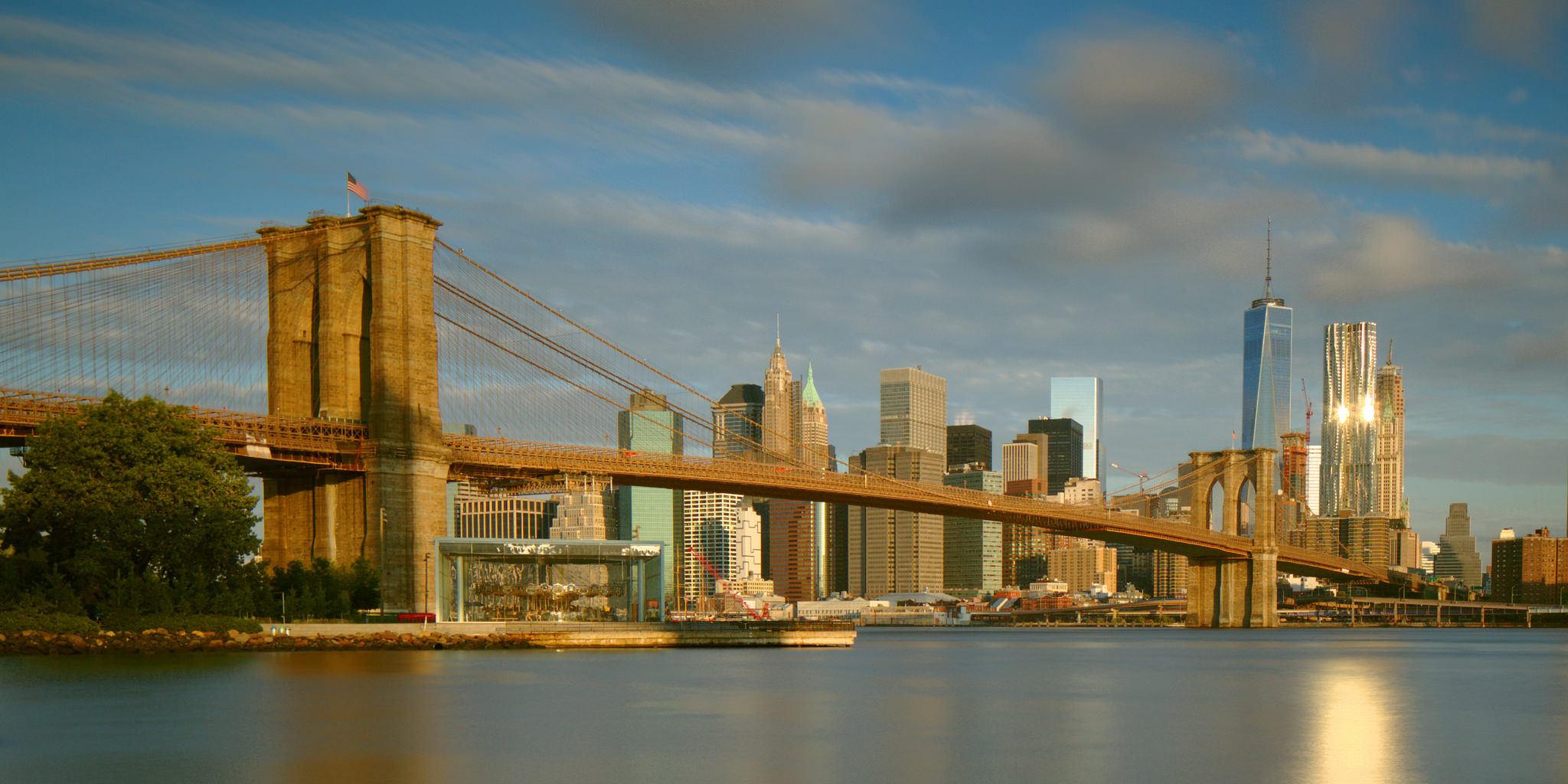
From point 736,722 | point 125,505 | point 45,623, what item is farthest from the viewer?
point 125,505

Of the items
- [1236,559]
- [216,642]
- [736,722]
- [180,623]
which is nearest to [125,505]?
[180,623]

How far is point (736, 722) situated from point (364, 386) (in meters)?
30.8

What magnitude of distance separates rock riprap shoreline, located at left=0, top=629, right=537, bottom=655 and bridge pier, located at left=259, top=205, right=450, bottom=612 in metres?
3.12

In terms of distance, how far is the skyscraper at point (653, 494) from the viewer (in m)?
62.9

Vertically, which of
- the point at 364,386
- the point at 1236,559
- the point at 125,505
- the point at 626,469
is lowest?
the point at 1236,559

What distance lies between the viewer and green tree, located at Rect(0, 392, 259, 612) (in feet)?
128

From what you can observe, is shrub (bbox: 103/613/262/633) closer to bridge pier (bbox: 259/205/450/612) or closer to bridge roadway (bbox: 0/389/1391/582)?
bridge roadway (bbox: 0/389/1391/582)

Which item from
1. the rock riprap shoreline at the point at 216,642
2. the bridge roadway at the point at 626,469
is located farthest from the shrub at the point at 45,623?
the bridge roadway at the point at 626,469

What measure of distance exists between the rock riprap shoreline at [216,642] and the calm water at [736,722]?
2.68 ft

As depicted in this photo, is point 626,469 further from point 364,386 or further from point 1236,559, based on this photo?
point 1236,559

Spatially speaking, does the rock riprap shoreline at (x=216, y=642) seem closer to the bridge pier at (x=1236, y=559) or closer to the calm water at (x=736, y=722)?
the calm water at (x=736, y=722)

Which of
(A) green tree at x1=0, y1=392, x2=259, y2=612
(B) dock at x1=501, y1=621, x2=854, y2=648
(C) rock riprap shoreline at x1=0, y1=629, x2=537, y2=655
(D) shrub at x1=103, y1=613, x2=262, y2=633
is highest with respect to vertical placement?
(A) green tree at x1=0, y1=392, x2=259, y2=612

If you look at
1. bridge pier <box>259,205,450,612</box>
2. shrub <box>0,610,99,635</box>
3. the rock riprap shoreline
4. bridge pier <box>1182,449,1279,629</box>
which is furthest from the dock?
bridge pier <box>1182,449,1279,629</box>

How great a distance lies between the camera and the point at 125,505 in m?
39.7
